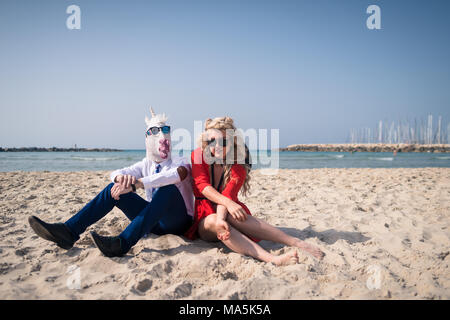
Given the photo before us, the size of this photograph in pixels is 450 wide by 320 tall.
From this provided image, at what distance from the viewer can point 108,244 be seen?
230 centimetres

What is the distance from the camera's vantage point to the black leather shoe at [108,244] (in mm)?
2275

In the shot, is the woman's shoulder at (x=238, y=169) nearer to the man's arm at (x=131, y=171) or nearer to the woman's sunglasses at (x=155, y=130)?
the woman's sunglasses at (x=155, y=130)

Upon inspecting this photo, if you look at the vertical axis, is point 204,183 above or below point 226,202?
above

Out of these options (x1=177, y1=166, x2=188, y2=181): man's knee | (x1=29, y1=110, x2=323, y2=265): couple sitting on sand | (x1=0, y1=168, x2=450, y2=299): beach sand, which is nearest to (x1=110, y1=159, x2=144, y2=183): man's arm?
(x1=29, y1=110, x2=323, y2=265): couple sitting on sand

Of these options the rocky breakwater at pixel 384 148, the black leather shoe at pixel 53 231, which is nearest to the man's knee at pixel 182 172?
the black leather shoe at pixel 53 231

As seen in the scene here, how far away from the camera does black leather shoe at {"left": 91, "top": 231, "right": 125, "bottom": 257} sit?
2.28 m

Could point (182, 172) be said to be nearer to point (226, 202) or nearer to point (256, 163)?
point (226, 202)

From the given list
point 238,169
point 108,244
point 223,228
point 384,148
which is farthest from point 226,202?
point 384,148

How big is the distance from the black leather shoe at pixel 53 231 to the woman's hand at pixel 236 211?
146cm

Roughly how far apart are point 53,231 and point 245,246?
5.56 ft

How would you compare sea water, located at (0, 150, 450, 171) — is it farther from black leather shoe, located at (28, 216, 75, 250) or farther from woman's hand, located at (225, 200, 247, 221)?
black leather shoe, located at (28, 216, 75, 250)
